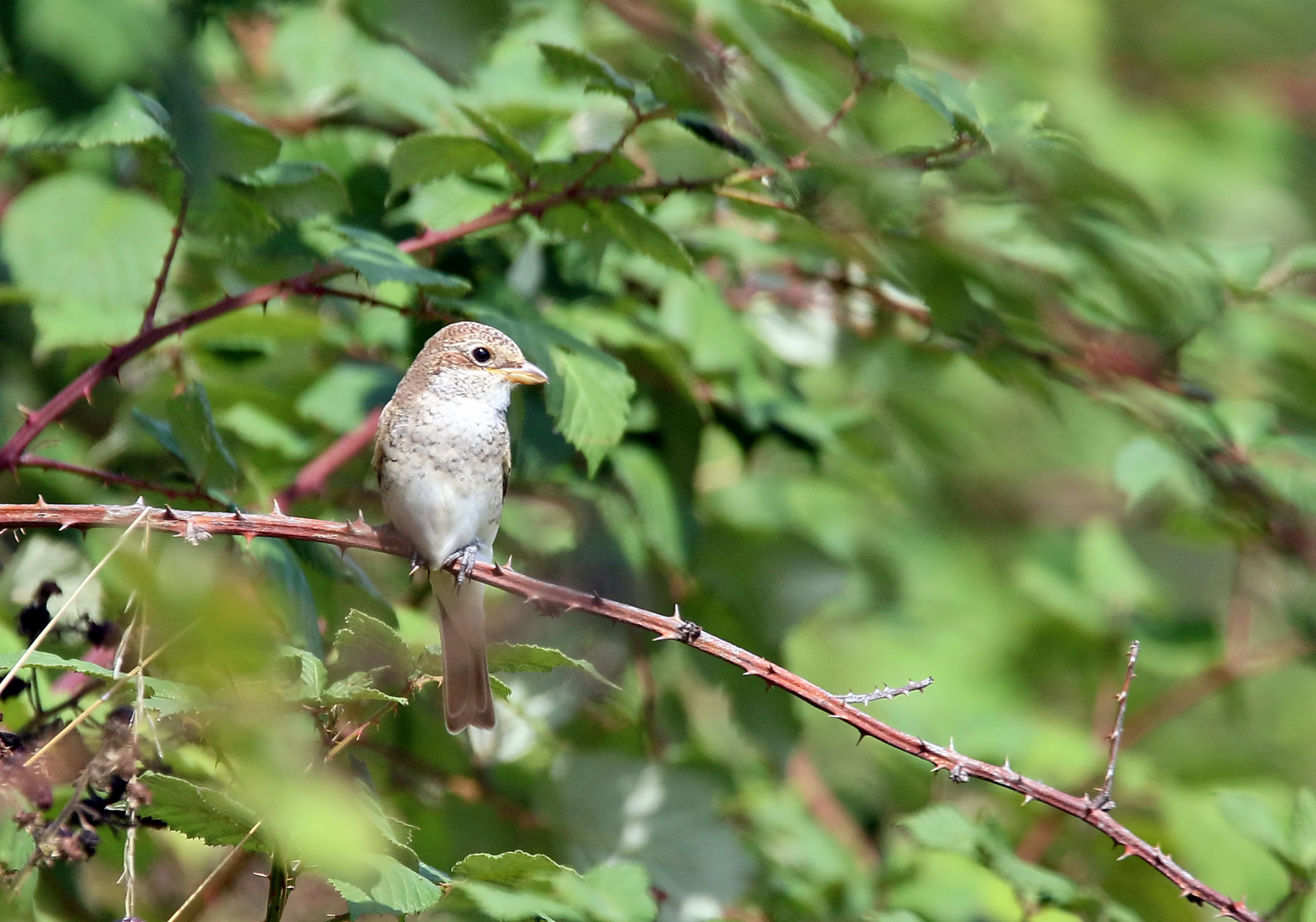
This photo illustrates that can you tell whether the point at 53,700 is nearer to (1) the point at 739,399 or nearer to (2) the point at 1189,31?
(1) the point at 739,399

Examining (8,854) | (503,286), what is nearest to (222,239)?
(503,286)

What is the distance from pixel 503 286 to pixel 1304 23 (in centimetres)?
720

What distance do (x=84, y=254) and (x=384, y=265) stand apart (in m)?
→ 1.13

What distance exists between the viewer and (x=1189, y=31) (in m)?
8.04

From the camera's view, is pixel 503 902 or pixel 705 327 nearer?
pixel 503 902

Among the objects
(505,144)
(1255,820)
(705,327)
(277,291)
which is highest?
(505,144)

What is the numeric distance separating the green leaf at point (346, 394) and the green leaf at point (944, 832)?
1982 millimetres

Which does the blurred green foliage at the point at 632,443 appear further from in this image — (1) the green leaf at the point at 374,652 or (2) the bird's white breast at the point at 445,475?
(2) the bird's white breast at the point at 445,475

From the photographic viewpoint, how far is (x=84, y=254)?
3.30 metres

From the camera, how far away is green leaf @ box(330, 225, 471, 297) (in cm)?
263

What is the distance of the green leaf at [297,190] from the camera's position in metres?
2.89

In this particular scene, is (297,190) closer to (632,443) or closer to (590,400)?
(590,400)

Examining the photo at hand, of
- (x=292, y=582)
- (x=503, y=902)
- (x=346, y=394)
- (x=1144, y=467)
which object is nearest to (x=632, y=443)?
(x=346, y=394)

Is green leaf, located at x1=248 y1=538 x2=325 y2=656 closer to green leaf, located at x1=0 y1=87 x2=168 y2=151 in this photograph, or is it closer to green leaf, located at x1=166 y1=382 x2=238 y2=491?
green leaf, located at x1=166 y1=382 x2=238 y2=491
